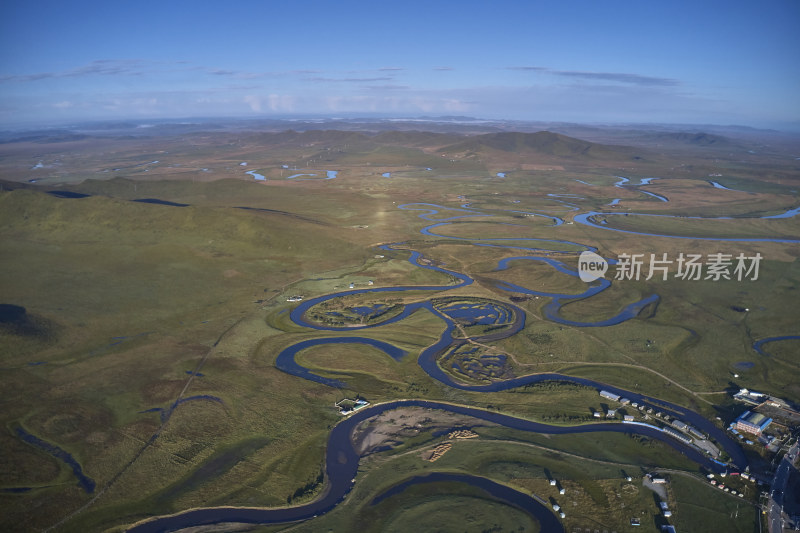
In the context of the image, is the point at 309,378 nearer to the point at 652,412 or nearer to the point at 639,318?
the point at 652,412

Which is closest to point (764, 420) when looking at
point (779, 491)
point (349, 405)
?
point (779, 491)

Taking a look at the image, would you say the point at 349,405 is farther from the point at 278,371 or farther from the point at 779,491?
the point at 779,491

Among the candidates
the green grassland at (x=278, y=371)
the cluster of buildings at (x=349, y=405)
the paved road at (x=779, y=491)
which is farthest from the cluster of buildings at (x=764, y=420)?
the cluster of buildings at (x=349, y=405)

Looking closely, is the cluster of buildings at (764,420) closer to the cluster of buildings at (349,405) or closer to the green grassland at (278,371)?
the green grassland at (278,371)

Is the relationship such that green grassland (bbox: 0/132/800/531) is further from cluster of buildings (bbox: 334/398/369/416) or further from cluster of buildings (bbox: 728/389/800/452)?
cluster of buildings (bbox: 728/389/800/452)

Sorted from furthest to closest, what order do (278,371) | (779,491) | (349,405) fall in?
(278,371), (349,405), (779,491)

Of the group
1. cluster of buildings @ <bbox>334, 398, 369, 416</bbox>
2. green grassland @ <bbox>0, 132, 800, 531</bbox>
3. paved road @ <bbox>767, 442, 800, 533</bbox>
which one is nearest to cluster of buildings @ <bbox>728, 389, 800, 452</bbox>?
paved road @ <bbox>767, 442, 800, 533</bbox>

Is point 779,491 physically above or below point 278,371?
below

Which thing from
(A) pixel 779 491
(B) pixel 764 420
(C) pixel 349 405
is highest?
(B) pixel 764 420
